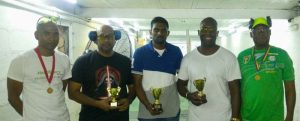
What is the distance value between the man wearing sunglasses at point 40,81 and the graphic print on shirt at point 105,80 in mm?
319

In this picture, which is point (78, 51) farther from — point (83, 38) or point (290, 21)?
point (290, 21)

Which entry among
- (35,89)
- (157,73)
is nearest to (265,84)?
(157,73)

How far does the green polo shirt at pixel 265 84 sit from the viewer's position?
263 cm

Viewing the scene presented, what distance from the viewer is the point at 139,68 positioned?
2.84 metres

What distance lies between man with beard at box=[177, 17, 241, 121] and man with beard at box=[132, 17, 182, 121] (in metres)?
0.23

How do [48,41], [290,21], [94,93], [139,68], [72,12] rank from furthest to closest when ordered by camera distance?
1. [290,21]
2. [72,12]
3. [139,68]
4. [94,93]
5. [48,41]

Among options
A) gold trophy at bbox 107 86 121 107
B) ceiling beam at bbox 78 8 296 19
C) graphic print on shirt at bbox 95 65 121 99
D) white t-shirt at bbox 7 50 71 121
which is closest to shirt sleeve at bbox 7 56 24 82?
white t-shirt at bbox 7 50 71 121

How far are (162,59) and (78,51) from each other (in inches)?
165

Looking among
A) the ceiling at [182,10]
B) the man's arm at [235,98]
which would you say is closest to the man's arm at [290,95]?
the man's arm at [235,98]

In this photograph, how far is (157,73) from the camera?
2.82 metres

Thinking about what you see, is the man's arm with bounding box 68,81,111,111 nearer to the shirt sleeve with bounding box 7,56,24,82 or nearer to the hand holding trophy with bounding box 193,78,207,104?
the shirt sleeve with bounding box 7,56,24,82

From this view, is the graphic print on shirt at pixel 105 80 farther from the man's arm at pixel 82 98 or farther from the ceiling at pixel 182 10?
the ceiling at pixel 182 10

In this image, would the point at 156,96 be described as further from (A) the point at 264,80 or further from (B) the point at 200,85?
(A) the point at 264,80

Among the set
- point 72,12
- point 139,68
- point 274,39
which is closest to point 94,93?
point 139,68
